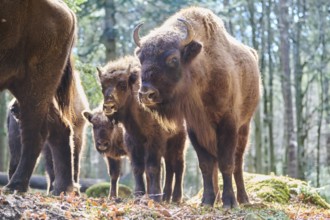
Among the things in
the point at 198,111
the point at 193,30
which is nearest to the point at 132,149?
the point at 198,111

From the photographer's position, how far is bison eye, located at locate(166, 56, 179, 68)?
766 centimetres

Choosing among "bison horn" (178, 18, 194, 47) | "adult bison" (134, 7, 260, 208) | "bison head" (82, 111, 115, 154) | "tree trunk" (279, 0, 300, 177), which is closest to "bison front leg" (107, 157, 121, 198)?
"bison head" (82, 111, 115, 154)

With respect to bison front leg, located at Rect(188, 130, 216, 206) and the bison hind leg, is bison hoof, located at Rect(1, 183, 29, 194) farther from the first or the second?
the bison hind leg

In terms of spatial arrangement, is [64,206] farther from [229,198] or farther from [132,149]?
[132,149]

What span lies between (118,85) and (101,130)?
1.85 metres

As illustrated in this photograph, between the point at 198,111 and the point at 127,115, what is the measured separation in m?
2.46

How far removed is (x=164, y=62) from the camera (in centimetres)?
764

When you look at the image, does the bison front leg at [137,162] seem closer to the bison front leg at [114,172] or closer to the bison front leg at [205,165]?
the bison front leg at [114,172]

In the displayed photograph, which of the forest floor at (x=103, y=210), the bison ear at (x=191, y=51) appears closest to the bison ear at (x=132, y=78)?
the bison ear at (x=191, y=51)

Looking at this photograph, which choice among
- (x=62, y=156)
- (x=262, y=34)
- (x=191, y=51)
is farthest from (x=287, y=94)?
(x=62, y=156)

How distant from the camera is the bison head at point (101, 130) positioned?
11.7 m

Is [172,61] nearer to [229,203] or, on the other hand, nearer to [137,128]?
[229,203]

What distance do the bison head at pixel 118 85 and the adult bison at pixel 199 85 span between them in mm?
1952

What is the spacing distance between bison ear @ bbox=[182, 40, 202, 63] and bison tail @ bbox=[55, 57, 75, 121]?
1.55 metres
